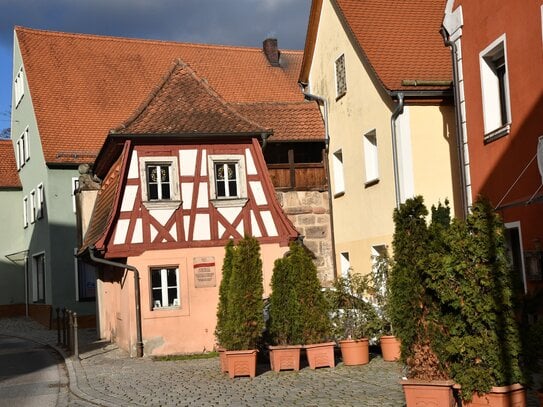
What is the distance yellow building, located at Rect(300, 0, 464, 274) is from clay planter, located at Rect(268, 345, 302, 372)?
538cm

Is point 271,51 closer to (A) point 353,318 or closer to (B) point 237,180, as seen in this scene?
(B) point 237,180

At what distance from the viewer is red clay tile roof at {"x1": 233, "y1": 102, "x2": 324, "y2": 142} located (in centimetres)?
2153

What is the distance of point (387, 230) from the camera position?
58.7 ft

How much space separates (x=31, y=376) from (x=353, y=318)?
6.40 m

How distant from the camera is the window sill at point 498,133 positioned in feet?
40.4

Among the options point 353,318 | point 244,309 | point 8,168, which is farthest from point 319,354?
point 8,168

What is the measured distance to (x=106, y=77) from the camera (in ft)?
107

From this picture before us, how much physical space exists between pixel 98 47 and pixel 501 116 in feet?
80.9

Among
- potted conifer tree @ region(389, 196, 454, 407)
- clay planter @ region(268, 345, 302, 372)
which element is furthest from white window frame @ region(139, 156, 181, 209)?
potted conifer tree @ region(389, 196, 454, 407)

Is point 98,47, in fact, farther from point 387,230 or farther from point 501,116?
point 501,116

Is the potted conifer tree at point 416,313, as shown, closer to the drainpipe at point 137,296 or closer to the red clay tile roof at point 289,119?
the drainpipe at point 137,296

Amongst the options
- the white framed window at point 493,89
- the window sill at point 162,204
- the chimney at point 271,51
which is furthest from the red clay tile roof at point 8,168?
the white framed window at point 493,89

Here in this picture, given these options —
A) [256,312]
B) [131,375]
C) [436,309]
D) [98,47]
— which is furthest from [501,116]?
[98,47]

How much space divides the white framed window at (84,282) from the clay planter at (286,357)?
1680cm
